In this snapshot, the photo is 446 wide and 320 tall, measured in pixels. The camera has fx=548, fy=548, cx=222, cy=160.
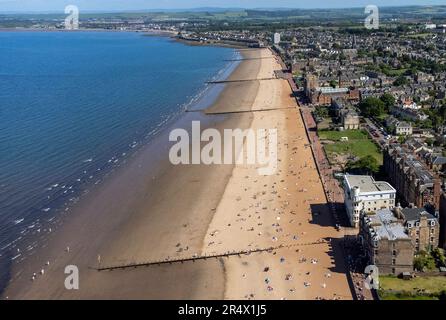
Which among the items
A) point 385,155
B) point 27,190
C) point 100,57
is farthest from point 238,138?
point 100,57

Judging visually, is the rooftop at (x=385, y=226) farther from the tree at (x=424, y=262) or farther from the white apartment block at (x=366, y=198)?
the white apartment block at (x=366, y=198)

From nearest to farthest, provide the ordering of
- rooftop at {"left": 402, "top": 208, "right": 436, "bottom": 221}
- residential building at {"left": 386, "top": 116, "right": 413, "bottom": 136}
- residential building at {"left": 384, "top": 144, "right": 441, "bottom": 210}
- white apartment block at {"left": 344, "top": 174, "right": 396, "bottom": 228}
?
rooftop at {"left": 402, "top": 208, "right": 436, "bottom": 221} < white apartment block at {"left": 344, "top": 174, "right": 396, "bottom": 228} < residential building at {"left": 384, "top": 144, "right": 441, "bottom": 210} < residential building at {"left": 386, "top": 116, "right": 413, "bottom": 136}

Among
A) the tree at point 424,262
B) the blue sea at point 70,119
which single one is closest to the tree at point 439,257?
the tree at point 424,262

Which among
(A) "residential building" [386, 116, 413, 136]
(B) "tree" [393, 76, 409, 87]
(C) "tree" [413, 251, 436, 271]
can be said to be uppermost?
(B) "tree" [393, 76, 409, 87]

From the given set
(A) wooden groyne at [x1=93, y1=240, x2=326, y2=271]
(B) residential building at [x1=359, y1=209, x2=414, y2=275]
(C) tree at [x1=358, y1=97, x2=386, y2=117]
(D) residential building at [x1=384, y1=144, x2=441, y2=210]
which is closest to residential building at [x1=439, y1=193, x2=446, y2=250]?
(D) residential building at [x1=384, y1=144, x2=441, y2=210]

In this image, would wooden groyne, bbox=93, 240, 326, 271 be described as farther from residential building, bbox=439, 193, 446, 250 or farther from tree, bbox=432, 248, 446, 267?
residential building, bbox=439, 193, 446, 250
